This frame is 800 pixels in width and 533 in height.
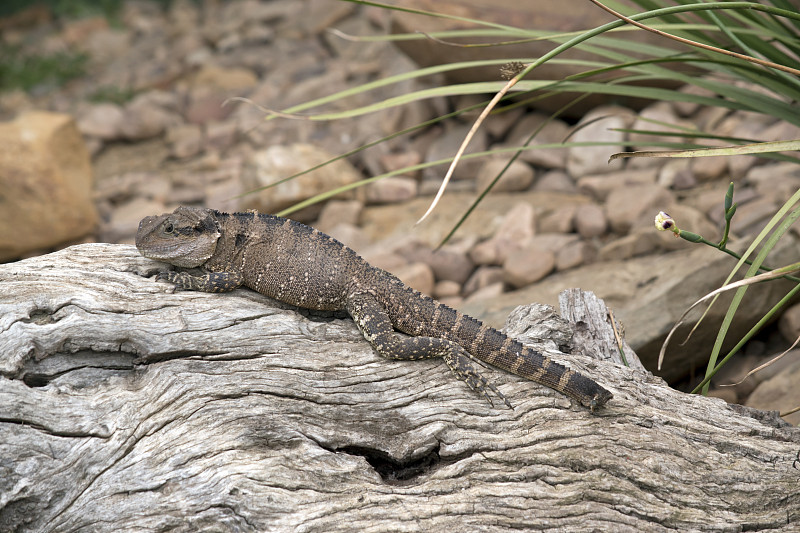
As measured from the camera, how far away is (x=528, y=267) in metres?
7.91

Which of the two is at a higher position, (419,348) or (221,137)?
(419,348)

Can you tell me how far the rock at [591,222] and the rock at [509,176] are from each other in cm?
126

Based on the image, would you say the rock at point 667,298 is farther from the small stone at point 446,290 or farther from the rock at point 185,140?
the rock at point 185,140

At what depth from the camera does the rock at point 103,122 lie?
1230 cm

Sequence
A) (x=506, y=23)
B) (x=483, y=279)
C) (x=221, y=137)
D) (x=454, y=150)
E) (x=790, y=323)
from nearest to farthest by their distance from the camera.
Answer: (x=790, y=323) → (x=483, y=279) → (x=506, y=23) → (x=454, y=150) → (x=221, y=137)

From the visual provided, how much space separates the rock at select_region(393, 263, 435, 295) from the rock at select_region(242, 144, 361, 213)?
→ 2.36 m

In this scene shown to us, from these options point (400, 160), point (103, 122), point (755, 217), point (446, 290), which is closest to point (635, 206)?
point (755, 217)

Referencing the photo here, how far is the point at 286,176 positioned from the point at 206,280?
4.99 m

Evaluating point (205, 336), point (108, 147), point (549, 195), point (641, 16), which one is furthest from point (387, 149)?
point (641, 16)

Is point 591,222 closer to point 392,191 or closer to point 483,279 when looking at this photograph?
point 483,279

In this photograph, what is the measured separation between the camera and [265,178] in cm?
980

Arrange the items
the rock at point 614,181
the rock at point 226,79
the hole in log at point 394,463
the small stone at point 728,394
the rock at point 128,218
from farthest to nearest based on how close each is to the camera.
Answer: the rock at point 226,79 → the rock at point 128,218 → the rock at point 614,181 → the small stone at point 728,394 → the hole in log at point 394,463

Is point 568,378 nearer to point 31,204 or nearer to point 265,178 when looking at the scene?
point 265,178

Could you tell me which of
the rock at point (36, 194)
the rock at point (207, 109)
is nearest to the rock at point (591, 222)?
the rock at point (207, 109)
